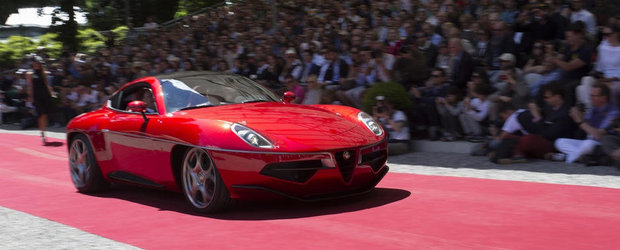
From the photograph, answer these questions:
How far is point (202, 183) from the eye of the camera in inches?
274

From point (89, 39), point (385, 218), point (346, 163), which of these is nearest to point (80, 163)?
point (346, 163)

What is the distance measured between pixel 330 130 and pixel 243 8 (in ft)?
55.5

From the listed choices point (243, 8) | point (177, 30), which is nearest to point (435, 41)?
point (243, 8)

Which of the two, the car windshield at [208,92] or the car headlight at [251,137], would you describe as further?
the car windshield at [208,92]

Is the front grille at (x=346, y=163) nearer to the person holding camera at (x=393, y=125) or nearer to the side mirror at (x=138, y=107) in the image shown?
the side mirror at (x=138, y=107)

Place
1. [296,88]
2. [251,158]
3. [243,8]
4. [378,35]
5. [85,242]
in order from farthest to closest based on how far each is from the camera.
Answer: [243,8] < [378,35] < [296,88] < [251,158] < [85,242]

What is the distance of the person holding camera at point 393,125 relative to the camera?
38.6 feet

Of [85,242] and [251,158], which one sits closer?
[85,242]

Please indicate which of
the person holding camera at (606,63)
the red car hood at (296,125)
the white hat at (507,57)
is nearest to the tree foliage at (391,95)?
the white hat at (507,57)

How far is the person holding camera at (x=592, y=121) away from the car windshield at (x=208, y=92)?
3.80 meters

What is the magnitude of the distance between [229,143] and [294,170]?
1.89 ft

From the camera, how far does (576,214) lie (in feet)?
20.4

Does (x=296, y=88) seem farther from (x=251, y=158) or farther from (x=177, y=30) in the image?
(x=177, y=30)

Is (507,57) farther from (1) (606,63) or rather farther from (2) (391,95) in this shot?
(2) (391,95)
